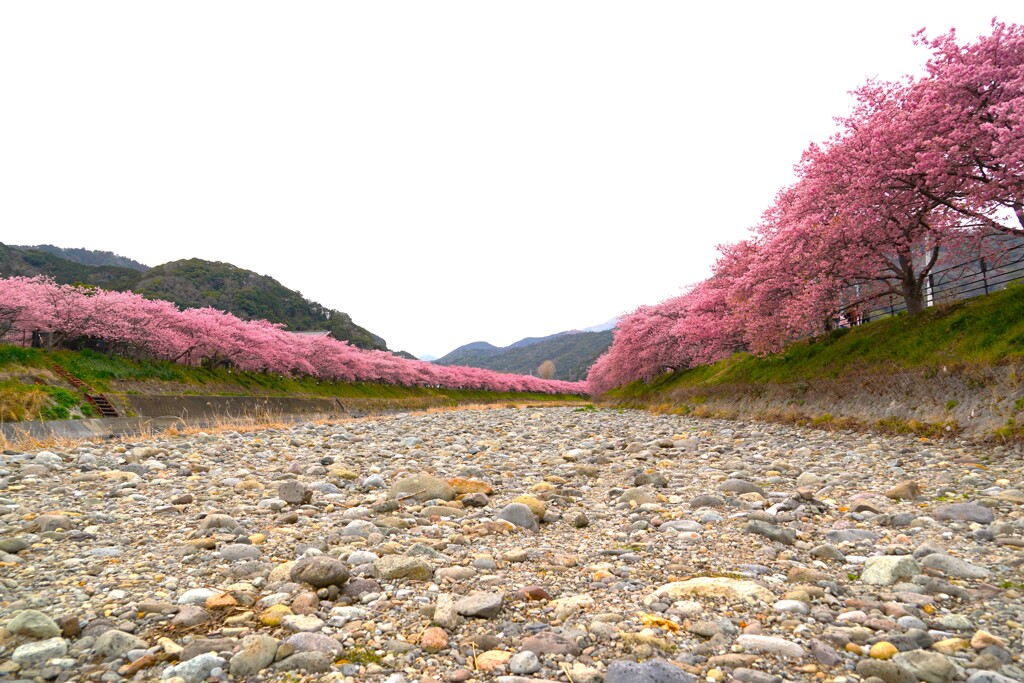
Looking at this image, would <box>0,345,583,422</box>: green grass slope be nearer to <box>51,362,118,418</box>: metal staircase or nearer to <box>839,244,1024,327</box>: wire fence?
<box>51,362,118,418</box>: metal staircase

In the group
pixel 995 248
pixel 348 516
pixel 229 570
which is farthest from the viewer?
pixel 995 248

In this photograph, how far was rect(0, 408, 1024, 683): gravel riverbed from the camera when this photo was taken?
3.19 metres

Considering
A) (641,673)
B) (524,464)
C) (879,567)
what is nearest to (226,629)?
(641,673)

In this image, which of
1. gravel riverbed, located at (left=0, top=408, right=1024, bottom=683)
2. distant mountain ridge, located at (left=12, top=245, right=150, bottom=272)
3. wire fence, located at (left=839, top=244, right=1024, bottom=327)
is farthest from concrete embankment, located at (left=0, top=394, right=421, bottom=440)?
distant mountain ridge, located at (left=12, top=245, right=150, bottom=272)

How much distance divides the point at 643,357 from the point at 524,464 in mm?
42076

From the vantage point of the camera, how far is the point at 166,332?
47156 mm

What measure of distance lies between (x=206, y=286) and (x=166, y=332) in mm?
106797

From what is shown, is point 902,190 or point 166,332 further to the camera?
point 166,332

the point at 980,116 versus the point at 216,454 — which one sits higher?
the point at 980,116

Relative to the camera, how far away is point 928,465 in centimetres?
898

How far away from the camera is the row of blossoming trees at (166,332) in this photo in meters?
36.8

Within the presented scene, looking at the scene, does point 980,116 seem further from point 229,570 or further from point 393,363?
point 393,363

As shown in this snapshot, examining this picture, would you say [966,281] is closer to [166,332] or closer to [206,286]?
[166,332]

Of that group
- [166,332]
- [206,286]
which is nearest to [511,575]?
[166,332]
